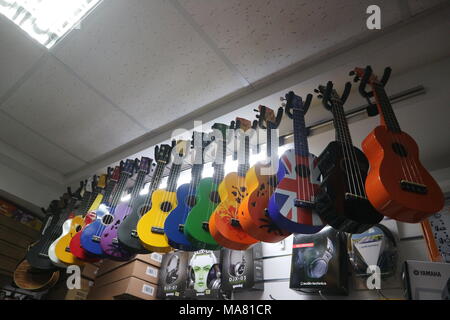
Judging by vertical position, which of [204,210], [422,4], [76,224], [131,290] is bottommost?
[131,290]

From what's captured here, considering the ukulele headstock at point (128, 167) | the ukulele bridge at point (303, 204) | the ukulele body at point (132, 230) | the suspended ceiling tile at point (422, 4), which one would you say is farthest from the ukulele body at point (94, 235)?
the suspended ceiling tile at point (422, 4)

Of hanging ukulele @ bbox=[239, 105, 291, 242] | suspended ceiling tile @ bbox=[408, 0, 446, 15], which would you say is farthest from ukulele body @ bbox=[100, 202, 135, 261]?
suspended ceiling tile @ bbox=[408, 0, 446, 15]

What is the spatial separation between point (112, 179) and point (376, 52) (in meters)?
2.10

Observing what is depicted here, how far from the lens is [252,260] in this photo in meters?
1.86

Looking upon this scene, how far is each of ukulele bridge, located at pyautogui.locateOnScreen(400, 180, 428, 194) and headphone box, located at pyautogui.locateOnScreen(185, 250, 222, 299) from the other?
4.21ft

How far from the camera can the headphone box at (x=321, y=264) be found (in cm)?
149

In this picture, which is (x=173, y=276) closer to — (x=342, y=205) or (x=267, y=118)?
(x=267, y=118)

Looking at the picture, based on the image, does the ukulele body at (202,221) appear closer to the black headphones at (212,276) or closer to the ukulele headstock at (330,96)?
the black headphones at (212,276)

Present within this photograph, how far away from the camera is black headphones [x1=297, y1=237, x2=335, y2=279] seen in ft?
5.04

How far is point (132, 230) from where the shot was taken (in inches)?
65.8

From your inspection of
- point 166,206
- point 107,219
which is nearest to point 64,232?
point 107,219

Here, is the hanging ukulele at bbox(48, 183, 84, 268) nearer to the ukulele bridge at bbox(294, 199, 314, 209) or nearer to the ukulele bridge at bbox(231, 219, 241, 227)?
the ukulele bridge at bbox(231, 219, 241, 227)

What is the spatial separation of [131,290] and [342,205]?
5.42ft

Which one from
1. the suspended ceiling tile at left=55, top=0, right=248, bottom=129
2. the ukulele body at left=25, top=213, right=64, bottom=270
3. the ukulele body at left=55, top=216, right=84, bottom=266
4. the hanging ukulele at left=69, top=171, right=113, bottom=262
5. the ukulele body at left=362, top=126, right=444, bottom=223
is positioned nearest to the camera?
the ukulele body at left=362, top=126, right=444, bottom=223
